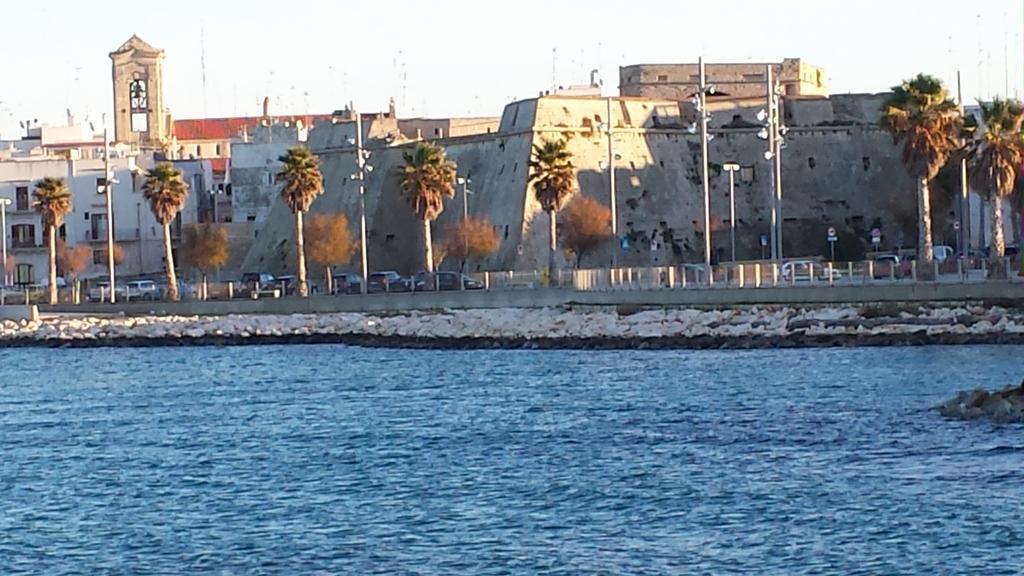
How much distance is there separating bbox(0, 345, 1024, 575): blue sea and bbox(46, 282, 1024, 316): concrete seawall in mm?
5771

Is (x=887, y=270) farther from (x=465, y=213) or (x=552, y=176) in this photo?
(x=465, y=213)

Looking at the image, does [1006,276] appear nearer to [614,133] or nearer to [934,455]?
[934,455]

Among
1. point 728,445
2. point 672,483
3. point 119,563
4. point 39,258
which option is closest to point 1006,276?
point 728,445

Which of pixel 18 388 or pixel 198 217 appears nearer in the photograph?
pixel 18 388

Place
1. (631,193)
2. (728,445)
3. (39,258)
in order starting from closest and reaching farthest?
(728,445)
(631,193)
(39,258)

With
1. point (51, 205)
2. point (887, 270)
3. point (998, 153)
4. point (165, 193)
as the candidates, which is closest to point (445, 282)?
point (165, 193)

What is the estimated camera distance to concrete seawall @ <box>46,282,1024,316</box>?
55.4 m

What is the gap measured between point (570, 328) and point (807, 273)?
7.19 meters

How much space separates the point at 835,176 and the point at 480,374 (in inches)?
1968

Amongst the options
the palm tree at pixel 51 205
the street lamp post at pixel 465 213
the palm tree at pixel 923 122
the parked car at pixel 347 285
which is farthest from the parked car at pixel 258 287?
the palm tree at pixel 923 122

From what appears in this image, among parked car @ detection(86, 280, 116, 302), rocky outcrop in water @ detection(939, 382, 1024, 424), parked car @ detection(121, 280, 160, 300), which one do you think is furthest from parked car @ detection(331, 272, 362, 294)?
rocky outcrop in water @ detection(939, 382, 1024, 424)

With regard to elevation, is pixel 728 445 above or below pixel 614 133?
below

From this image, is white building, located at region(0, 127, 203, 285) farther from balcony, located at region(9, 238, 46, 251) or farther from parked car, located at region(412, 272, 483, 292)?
parked car, located at region(412, 272, 483, 292)

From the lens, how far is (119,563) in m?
23.4
